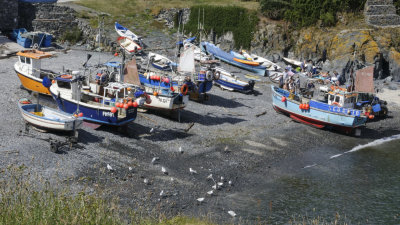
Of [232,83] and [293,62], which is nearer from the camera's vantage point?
[232,83]

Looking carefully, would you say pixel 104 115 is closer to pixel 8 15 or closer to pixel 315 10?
pixel 8 15

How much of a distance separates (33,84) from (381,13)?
117 feet

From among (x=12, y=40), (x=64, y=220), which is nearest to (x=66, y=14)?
(x=12, y=40)

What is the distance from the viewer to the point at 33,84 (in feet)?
104

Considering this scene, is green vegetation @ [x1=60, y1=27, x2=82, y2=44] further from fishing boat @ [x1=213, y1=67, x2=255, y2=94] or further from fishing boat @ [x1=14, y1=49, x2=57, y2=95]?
fishing boat @ [x1=213, y1=67, x2=255, y2=94]

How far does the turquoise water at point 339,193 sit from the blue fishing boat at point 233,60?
59.5ft

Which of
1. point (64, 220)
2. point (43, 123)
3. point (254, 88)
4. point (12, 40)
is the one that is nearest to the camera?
point (64, 220)

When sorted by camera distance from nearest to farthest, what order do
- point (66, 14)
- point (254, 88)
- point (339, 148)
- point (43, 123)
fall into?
point (43, 123)
point (339, 148)
point (254, 88)
point (66, 14)

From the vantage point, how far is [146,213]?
59.9 ft

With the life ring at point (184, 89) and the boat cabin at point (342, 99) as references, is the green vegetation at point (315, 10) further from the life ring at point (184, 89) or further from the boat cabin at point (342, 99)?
the life ring at point (184, 89)

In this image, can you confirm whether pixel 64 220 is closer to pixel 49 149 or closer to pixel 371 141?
pixel 49 149

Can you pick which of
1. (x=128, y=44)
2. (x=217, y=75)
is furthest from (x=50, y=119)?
(x=128, y=44)

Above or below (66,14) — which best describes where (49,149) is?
below

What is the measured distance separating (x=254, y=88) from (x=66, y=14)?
24.2 metres
